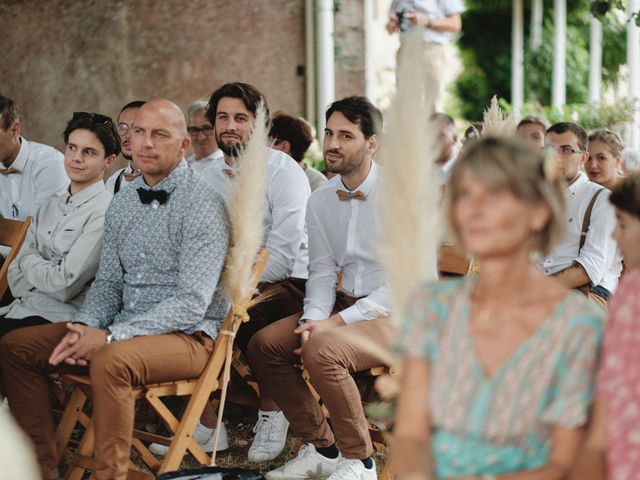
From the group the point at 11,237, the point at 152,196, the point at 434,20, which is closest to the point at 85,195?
the point at 11,237

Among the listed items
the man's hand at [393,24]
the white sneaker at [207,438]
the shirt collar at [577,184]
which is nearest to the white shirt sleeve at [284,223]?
the white sneaker at [207,438]

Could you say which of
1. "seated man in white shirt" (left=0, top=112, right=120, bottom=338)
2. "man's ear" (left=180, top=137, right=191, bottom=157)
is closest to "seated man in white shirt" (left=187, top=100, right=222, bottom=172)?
"seated man in white shirt" (left=0, top=112, right=120, bottom=338)

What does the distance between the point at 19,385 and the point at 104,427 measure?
0.64 m

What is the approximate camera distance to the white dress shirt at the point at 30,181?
20.2 feet

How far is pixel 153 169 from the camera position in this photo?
4434mm

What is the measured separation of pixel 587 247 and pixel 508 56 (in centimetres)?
2297

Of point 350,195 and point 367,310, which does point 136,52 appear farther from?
Answer: point 367,310

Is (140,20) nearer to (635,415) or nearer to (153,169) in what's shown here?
(153,169)

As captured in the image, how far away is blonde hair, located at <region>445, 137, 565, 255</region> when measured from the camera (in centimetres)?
239

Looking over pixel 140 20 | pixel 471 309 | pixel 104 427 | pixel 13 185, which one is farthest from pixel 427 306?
pixel 140 20

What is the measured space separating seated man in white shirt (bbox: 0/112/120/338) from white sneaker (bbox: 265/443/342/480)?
1302 mm

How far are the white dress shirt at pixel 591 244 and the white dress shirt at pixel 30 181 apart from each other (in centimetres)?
310

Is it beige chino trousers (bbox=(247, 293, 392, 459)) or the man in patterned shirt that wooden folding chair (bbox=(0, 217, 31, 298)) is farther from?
beige chino trousers (bbox=(247, 293, 392, 459))

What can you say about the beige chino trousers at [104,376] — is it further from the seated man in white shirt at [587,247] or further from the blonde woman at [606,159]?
the blonde woman at [606,159]
